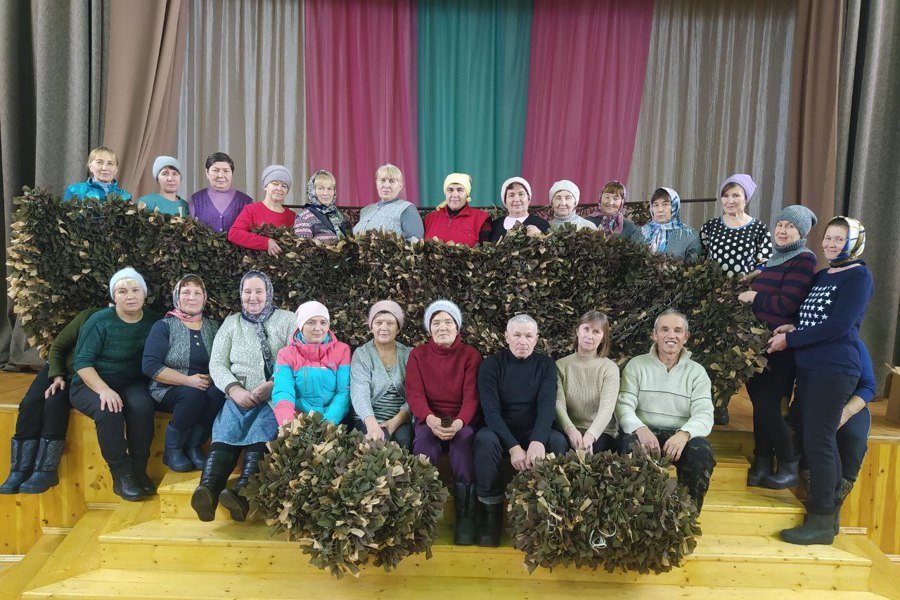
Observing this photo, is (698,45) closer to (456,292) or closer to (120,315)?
(456,292)

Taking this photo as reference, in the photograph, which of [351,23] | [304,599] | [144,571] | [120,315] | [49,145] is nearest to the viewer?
[304,599]

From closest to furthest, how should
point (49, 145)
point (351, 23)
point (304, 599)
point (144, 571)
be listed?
point (304, 599) < point (144, 571) < point (49, 145) < point (351, 23)

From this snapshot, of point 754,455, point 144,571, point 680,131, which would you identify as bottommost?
point 144,571

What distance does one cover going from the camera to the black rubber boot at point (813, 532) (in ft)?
10.1

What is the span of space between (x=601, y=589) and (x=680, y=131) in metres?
4.88

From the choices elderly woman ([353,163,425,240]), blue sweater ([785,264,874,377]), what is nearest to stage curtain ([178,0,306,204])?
elderly woman ([353,163,425,240])

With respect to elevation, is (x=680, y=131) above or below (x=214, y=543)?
above

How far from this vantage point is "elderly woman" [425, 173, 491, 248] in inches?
153

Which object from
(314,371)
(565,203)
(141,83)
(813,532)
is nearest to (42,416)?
(314,371)

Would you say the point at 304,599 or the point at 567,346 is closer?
the point at 304,599

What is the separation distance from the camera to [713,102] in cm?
644

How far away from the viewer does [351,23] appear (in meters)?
6.24

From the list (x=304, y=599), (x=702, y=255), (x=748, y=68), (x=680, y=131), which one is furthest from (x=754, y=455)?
(x=748, y=68)

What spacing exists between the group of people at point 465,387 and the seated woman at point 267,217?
0.05 feet
